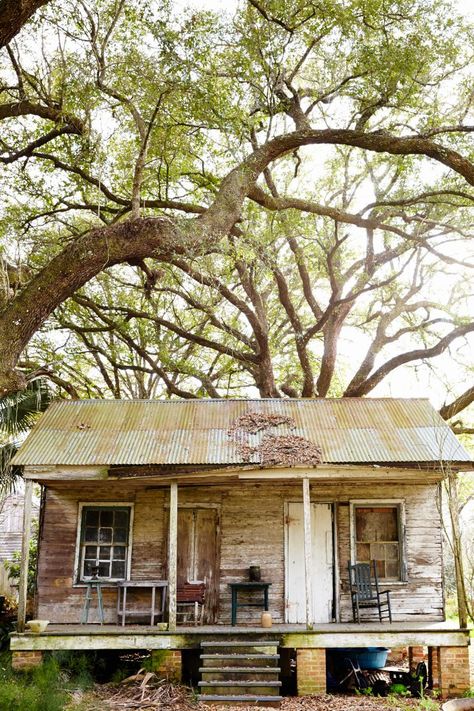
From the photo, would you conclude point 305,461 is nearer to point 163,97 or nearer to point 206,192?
point 163,97

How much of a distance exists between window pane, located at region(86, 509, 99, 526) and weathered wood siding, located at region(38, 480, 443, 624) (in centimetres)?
22

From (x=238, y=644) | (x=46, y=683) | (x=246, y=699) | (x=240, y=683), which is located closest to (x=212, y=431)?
(x=238, y=644)

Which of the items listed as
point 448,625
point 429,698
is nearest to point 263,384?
point 448,625

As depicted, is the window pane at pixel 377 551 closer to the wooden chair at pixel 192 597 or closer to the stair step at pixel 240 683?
the wooden chair at pixel 192 597

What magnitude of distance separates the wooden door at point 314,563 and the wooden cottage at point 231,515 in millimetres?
21

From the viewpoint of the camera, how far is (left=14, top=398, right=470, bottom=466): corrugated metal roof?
11.7m

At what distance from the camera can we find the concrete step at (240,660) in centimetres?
1011

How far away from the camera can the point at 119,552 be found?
12.8 m

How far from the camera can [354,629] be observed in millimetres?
10695

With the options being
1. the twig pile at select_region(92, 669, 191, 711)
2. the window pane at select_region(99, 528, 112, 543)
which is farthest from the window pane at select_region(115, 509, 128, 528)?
the twig pile at select_region(92, 669, 191, 711)

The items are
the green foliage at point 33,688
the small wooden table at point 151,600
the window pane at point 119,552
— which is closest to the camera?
the green foliage at point 33,688

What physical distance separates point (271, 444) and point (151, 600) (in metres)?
3.54

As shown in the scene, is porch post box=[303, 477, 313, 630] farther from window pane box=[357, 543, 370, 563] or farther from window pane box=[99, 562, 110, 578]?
window pane box=[99, 562, 110, 578]

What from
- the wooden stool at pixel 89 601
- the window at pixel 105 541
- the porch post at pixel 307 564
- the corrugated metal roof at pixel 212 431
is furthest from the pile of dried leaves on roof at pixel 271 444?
the wooden stool at pixel 89 601
